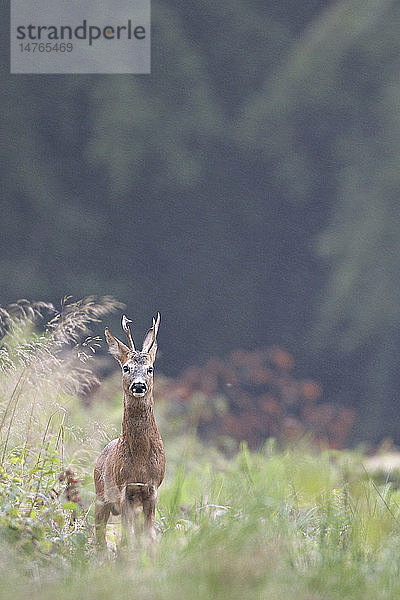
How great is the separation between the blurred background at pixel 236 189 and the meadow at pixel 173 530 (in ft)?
24.8

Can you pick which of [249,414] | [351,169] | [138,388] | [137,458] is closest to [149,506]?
[137,458]

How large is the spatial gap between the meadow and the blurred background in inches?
298

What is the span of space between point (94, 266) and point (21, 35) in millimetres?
3141

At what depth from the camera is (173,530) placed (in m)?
3.01

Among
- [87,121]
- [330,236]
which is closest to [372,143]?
[330,236]

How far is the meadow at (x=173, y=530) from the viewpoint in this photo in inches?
91.4

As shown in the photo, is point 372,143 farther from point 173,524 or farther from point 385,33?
point 173,524

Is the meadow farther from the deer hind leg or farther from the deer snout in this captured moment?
the deer snout

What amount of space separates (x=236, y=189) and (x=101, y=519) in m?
9.59

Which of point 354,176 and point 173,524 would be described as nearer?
point 173,524

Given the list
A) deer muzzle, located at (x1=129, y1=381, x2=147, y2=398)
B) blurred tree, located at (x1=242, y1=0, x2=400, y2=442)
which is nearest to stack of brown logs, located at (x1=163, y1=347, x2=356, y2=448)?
blurred tree, located at (x1=242, y1=0, x2=400, y2=442)

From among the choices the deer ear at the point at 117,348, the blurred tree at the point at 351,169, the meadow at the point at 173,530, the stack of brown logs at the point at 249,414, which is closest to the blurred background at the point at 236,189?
the blurred tree at the point at 351,169

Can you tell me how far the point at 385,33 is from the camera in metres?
11.6

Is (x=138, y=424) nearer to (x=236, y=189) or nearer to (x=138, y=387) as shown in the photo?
(x=138, y=387)
